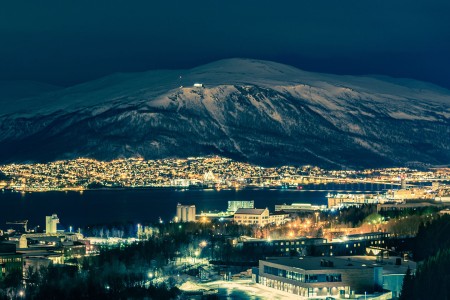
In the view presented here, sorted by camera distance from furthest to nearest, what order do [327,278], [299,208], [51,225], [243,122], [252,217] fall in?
1. [243,122]
2. [299,208]
3. [252,217]
4. [51,225]
5. [327,278]

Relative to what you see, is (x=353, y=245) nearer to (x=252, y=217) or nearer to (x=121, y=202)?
(x=252, y=217)

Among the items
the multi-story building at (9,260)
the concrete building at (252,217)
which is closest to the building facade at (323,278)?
the multi-story building at (9,260)

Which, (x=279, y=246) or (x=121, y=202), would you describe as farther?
(x=121, y=202)

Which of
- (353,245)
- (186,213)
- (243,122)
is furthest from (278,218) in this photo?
(243,122)

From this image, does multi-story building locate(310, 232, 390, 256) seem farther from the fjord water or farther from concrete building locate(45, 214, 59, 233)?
the fjord water

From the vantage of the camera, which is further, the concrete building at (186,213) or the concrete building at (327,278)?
the concrete building at (186,213)

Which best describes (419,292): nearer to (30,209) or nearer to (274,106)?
(30,209)

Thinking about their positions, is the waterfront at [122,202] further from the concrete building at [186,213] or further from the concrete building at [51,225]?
the concrete building at [51,225]
